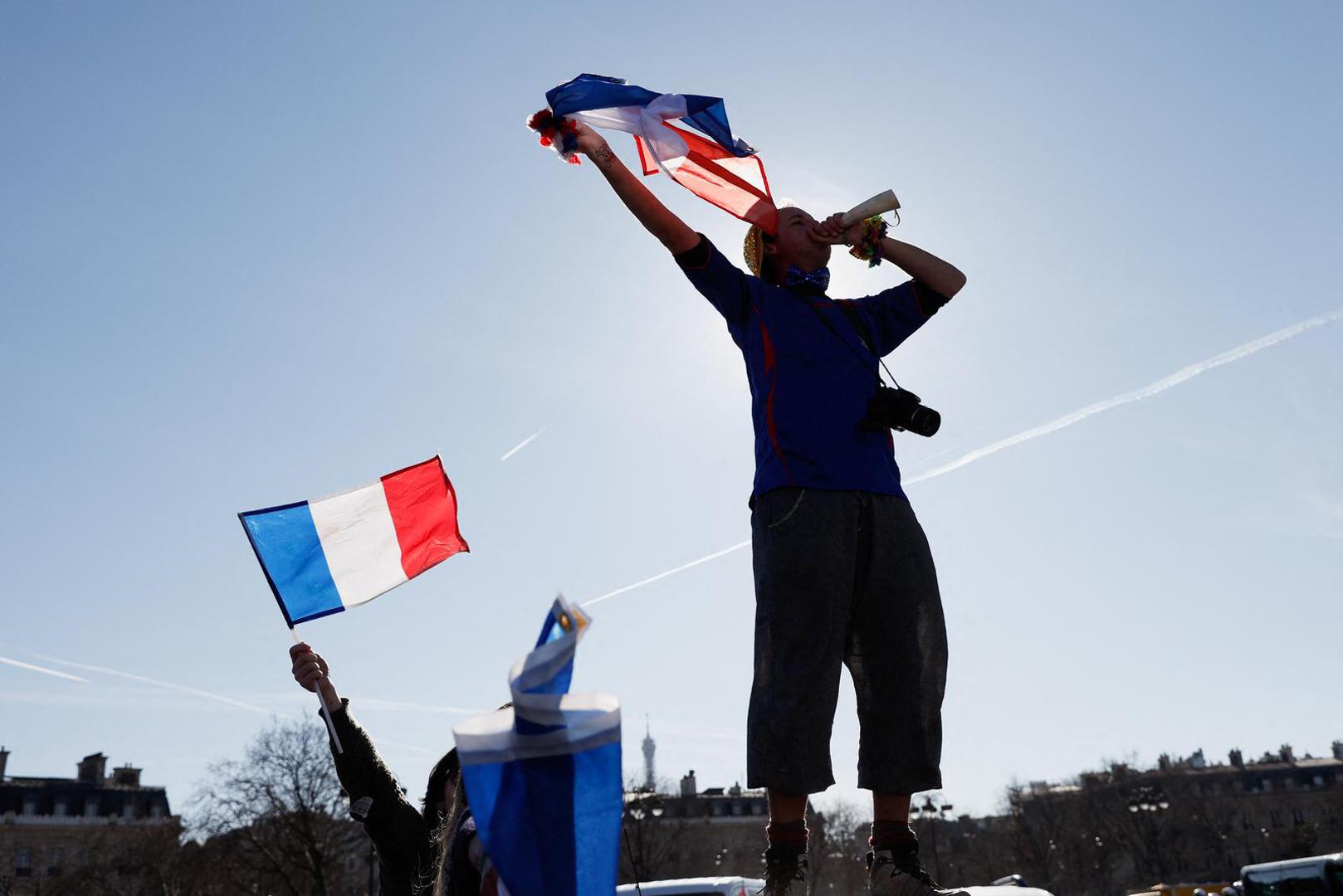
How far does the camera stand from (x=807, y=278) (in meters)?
3.89

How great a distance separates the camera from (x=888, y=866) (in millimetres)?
3043

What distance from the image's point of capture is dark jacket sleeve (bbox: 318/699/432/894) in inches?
124

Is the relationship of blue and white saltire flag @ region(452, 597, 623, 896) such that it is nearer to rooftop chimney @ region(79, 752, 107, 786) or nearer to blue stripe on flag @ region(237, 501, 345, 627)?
blue stripe on flag @ region(237, 501, 345, 627)

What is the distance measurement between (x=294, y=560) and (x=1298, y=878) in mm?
22388

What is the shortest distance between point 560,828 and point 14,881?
79106 millimetres

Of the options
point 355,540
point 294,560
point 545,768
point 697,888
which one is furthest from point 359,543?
point 697,888

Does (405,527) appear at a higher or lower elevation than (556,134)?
lower

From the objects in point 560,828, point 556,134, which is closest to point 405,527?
point 556,134

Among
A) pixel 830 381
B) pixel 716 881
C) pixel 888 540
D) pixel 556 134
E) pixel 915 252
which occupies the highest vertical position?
pixel 556 134

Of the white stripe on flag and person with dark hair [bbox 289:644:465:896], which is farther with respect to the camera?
the white stripe on flag

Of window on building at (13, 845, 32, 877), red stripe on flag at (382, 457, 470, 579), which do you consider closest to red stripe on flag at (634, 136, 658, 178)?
red stripe on flag at (382, 457, 470, 579)

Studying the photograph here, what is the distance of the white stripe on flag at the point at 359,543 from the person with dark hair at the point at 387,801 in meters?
1.21

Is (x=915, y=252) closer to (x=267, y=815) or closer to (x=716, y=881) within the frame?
(x=716, y=881)

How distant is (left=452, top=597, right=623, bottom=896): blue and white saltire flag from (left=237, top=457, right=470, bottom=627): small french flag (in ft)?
10.5
